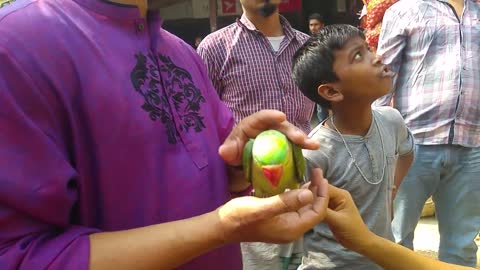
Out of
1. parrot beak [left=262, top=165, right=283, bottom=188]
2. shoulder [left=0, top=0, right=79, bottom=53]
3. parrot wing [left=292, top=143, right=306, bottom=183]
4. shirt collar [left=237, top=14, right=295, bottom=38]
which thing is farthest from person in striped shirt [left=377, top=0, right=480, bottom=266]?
shoulder [left=0, top=0, right=79, bottom=53]

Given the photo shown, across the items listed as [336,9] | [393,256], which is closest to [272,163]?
[393,256]

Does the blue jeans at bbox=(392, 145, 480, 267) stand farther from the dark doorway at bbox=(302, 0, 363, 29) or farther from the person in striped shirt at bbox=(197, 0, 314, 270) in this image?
the dark doorway at bbox=(302, 0, 363, 29)

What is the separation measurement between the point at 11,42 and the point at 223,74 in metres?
2.06

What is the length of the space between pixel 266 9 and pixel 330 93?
932 mm

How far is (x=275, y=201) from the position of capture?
85 centimetres

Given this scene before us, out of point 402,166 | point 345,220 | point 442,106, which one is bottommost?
point 402,166

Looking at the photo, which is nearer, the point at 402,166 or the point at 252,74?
the point at 402,166

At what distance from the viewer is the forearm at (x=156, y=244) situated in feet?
2.77

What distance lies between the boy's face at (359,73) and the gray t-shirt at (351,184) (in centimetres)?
17

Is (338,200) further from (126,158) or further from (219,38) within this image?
(219,38)

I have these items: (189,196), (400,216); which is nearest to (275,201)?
(189,196)

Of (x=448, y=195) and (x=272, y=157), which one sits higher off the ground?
(x=272, y=157)

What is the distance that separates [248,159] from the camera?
3.52 ft

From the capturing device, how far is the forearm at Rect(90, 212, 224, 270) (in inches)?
33.2
